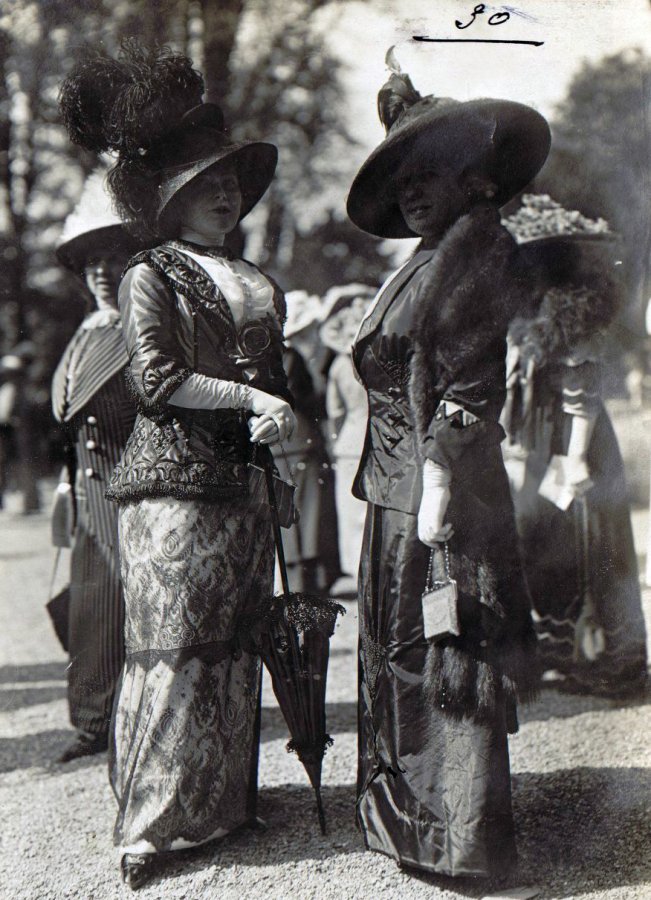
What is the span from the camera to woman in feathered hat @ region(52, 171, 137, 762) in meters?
4.00

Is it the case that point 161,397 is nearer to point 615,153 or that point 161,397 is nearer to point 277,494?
point 277,494

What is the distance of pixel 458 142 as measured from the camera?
108 inches

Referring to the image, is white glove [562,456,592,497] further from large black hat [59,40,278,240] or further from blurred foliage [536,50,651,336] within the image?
large black hat [59,40,278,240]

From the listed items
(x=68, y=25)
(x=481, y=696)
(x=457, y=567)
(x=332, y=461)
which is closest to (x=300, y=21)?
(x=68, y=25)

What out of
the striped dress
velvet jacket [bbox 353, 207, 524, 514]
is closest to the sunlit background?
velvet jacket [bbox 353, 207, 524, 514]

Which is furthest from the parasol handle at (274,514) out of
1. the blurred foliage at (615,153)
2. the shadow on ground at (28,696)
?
the shadow on ground at (28,696)

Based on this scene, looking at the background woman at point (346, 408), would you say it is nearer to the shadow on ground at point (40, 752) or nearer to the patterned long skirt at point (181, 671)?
the shadow on ground at point (40, 752)

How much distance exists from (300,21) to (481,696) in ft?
8.54

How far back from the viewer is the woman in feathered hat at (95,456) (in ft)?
13.1

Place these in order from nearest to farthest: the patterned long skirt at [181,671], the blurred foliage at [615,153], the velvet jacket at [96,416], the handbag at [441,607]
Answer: the handbag at [441,607]
the patterned long skirt at [181,671]
the blurred foliage at [615,153]
the velvet jacket at [96,416]

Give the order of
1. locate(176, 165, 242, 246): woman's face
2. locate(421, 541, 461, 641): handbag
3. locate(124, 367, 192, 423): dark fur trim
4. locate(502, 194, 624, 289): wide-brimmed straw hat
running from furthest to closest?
locate(502, 194, 624, 289): wide-brimmed straw hat < locate(176, 165, 242, 246): woman's face < locate(124, 367, 192, 423): dark fur trim < locate(421, 541, 461, 641): handbag

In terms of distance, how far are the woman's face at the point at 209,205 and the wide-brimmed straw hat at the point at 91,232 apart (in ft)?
3.22

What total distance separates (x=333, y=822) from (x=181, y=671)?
830 millimetres

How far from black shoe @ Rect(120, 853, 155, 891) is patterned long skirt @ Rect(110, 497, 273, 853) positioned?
0.08 feet
